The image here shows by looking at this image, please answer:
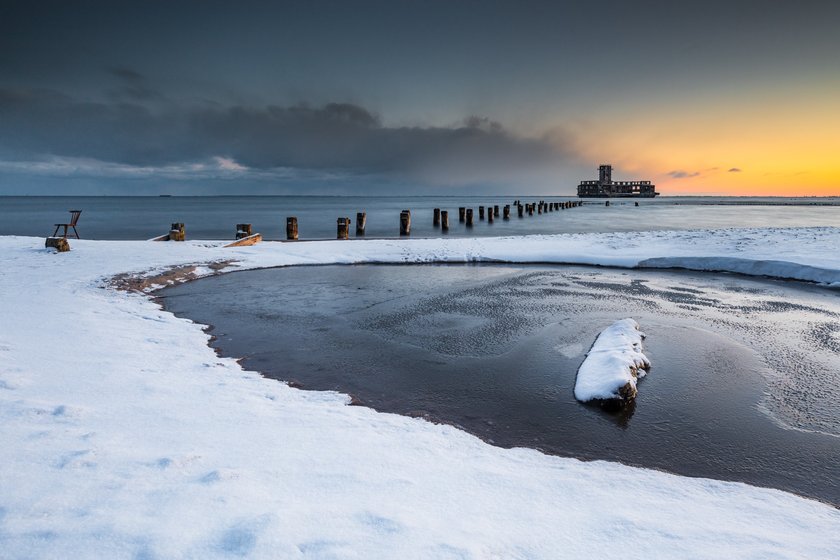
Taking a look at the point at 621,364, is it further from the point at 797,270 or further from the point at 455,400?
the point at 797,270

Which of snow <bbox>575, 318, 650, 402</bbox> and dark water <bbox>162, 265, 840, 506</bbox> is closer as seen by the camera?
dark water <bbox>162, 265, 840, 506</bbox>

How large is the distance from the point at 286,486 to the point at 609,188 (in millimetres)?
137901

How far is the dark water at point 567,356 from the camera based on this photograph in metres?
4.31

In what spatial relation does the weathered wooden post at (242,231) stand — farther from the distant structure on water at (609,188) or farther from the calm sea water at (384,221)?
the distant structure on water at (609,188)

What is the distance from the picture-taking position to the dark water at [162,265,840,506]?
431 centimetres

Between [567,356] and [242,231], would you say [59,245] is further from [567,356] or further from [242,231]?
[567,356]

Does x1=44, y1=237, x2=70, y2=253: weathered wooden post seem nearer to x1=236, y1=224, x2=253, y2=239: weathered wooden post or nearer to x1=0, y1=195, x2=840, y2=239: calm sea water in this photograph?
x1=236, y1=224, x2=253, y2=239: weathered wooden post

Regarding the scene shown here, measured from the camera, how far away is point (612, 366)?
5684 millimetres

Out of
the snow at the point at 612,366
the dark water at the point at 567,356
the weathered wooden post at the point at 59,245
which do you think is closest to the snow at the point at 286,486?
the dark water at the point at 567,356

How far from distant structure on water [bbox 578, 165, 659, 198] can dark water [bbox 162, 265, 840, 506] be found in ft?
414

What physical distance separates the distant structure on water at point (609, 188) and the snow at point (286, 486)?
13613 centimetres

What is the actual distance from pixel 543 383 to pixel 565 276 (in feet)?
26.2

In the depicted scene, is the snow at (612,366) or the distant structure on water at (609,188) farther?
the distant structure on water at (609,188)

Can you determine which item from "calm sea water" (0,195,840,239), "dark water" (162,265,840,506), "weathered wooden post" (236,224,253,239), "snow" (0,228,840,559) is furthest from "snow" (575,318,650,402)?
"calm sea water" (0,195,840,239)
